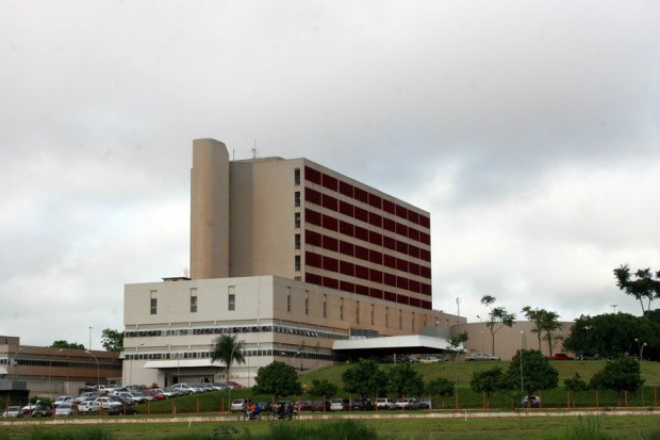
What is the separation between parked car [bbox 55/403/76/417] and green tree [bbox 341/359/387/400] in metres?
26.8

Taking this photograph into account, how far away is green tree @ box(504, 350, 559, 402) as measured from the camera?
9931 centimetres

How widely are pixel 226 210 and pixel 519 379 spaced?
7425 centimetres

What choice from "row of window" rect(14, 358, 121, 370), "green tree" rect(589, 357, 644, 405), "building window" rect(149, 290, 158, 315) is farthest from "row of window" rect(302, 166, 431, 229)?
"green tree" rect(589, 357, 644, 405)

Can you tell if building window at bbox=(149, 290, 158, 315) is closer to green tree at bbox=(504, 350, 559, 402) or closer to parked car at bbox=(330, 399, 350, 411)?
parked car at bbox=(330, 399, 350, 411)

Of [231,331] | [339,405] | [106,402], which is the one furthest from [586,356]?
[106,402]

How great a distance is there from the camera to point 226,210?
163750 mm

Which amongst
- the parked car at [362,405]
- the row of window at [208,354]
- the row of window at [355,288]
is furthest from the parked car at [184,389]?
the row of window at [355,288]

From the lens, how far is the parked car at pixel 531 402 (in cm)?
9969

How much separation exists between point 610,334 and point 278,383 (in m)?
78.1

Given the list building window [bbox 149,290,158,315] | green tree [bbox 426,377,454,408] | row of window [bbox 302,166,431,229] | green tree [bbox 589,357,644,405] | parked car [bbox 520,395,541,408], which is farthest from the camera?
row of window [bbox 302,166,431,229]

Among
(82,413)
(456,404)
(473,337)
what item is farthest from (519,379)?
(473,337)

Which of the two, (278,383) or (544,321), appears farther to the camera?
(544,321)

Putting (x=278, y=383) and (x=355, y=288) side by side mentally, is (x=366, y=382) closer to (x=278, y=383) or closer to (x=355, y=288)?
(x=278, y=383)

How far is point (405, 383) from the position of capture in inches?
→ 4045
